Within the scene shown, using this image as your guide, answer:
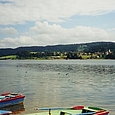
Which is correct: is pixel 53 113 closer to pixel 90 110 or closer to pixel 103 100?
pixel 90 110

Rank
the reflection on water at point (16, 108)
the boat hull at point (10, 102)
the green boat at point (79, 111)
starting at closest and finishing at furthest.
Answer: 1. the green boat at point (79, 111)
2. the boat hull at point (10, 102)
3. the reflection on water at point (16, 108)

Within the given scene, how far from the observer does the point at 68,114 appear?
22.9 metres

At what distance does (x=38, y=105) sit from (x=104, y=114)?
13.2 metres

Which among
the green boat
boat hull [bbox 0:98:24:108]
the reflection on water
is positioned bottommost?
the reflection on water

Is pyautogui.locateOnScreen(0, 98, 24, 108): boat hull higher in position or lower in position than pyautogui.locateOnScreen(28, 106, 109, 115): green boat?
lower

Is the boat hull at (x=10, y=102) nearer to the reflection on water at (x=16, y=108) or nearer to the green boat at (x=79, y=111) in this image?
the reflection on water at (x=16, y=108)

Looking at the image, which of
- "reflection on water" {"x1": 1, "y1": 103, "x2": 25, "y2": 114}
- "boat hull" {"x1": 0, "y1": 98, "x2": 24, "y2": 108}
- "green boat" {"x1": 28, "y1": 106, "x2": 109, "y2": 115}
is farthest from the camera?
"reflection on water" {"x1": 1, "y1": 103, "x2": 25, "y2": 114}

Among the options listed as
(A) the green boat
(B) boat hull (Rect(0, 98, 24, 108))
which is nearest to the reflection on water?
(B) boat hull (Rect(0, 98, 24, 108))

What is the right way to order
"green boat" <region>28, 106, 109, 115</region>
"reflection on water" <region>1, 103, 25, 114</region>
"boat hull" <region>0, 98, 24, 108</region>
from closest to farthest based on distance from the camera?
"green boat" <region>28, 106, 109, 115</region>
"boat hull" <region>0, 98, 24, 108</region>
"reflection on water" <region>1, 103, 25, 114</region>

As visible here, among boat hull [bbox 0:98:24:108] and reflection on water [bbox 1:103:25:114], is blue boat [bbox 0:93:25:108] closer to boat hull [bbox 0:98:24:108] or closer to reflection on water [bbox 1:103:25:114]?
boat hull [bbox 0:98:24:108]

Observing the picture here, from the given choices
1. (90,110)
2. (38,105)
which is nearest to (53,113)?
(90,110)

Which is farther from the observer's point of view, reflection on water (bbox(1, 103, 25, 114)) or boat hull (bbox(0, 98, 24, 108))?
reflection on water (bbox(1, 103, 25, 114))

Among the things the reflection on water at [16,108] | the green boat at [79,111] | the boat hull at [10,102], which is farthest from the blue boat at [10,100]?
the green boat at [79,111]

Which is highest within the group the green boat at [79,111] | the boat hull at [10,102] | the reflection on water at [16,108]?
the green boat at [79,111]
